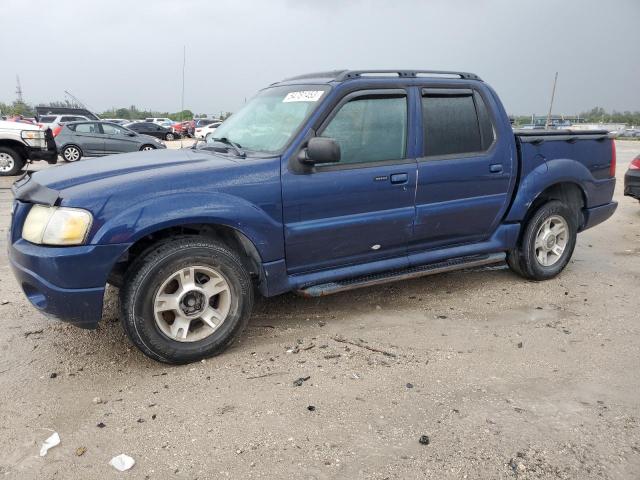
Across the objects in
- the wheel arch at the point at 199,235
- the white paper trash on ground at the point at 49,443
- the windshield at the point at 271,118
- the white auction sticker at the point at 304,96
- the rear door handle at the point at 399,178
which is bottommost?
the white paper trash on ground at the point at 49,443

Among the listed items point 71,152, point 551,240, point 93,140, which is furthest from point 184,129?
point 551,240

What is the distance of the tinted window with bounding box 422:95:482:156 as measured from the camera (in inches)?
159

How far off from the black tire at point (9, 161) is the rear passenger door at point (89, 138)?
400 centimetres

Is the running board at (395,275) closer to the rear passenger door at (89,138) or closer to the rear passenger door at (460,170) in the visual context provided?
the rear passenger door at (460,170)

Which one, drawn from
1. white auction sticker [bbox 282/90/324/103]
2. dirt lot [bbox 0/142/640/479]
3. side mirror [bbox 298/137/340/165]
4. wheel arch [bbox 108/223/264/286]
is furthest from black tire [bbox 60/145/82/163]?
side mirror [bbox 298/137/340/165]

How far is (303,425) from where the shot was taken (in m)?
2.68

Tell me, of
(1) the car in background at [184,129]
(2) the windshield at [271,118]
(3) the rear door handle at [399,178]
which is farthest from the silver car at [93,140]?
(1) the car in background at [184,129]

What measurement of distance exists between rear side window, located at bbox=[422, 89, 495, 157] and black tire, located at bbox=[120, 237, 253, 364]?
178cm

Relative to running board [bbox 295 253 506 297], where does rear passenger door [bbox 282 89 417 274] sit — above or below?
above

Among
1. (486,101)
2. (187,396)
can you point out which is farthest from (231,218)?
(486,101)

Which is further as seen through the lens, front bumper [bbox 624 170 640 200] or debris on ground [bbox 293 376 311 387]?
front bumper [bbox 624 170 640 200]

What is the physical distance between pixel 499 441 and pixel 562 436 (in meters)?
0.34

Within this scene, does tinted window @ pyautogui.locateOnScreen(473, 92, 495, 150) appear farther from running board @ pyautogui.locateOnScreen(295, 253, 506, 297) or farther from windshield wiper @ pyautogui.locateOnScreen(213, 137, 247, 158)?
windshield wiper @ pyautogui.locateOnScreen(213, 137, 247, 158)

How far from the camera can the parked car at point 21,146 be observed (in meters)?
11.7
